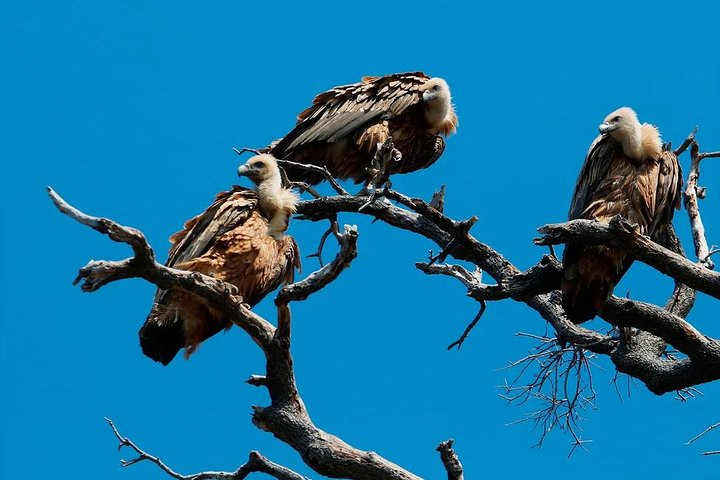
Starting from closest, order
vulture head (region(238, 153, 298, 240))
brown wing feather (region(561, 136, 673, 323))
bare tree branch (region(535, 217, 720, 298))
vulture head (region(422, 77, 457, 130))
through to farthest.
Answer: bare tree branch (region(535, 217, 720, 298))
brown wing feather (region(561, 136, 673, 323))
vulture head (region(238, 153, 298, 240))
vulture head (region(422, 77, 457, 130))

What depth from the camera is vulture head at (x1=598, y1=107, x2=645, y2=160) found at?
291 inches

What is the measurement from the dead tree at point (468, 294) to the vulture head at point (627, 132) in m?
0.32

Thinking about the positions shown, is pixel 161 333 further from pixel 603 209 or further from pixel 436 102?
pixel 436 102

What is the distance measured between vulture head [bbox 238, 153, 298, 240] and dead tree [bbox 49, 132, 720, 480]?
0.31 m

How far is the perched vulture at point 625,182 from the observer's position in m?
7.27

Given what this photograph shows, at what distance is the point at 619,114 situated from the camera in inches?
295

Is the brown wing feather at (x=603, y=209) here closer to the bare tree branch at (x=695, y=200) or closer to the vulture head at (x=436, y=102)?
the bare tree branch at (x=695, y=200)

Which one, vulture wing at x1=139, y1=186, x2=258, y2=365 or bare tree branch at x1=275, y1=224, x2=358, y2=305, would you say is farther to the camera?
vulture wing at x1=139, y1=186, x2=258, y2=365

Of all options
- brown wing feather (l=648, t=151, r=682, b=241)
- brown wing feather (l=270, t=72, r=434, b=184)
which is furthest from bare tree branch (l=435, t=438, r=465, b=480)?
brown wing feather (l=270, t=72, r=434, b=184)

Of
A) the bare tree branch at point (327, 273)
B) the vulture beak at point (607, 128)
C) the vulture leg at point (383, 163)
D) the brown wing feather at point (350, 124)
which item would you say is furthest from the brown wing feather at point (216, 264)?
the vulture beak at point (607, 128)

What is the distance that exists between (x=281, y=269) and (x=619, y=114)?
Result: 8.01ft

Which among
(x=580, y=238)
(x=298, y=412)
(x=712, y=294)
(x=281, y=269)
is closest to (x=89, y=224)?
(x=298, y=412)

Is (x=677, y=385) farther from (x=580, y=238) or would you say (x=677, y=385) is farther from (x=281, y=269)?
(x=281, y=269)

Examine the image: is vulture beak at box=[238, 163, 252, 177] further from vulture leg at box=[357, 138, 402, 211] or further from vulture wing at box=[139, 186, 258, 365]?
vulture leg at box=[357, 138, 402, 211]
